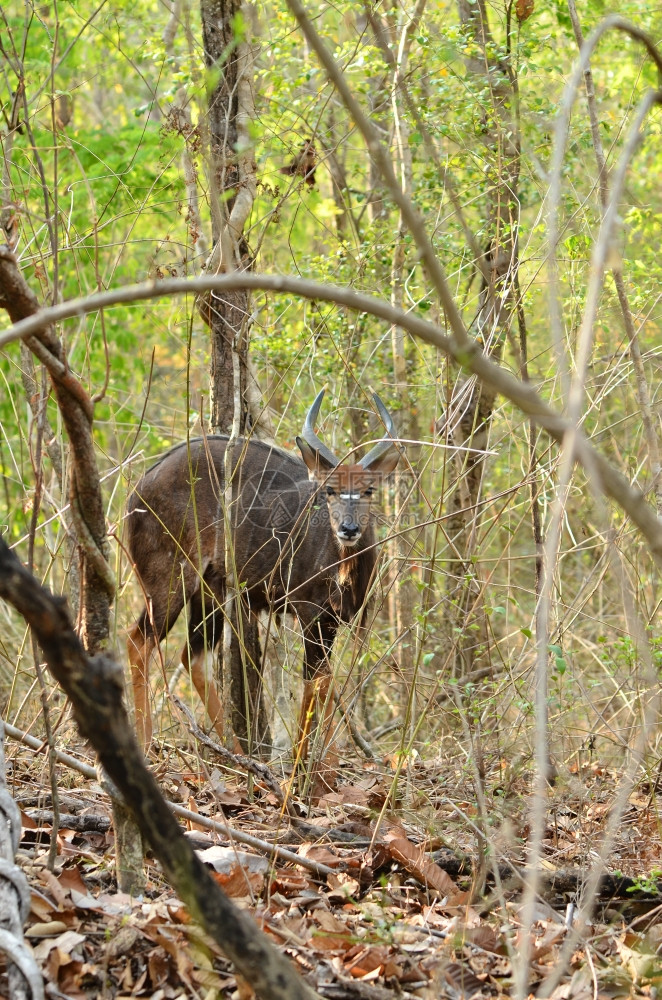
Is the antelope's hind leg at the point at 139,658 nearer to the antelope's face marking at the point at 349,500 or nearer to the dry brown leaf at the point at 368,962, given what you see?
the antelope's face marking at the point at 349,500

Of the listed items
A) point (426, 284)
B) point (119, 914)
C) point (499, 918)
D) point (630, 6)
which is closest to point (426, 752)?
point (499, 918)

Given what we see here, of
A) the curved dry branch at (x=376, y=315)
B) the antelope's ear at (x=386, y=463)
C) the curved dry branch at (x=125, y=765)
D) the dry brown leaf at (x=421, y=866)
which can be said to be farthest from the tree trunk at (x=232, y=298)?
the curved dry branch at (x=376, y=315)

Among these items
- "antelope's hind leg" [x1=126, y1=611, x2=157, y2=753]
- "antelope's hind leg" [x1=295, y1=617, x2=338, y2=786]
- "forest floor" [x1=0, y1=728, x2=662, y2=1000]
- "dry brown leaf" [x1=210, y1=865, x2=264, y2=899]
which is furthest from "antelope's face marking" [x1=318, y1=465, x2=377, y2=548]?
"dry brown leaf" [x1=210, y1=865, x2=264, y2=899]

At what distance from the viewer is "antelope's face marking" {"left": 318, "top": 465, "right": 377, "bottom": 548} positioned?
22.7 feet

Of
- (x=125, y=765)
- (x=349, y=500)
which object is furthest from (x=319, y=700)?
(x=125, y=765)

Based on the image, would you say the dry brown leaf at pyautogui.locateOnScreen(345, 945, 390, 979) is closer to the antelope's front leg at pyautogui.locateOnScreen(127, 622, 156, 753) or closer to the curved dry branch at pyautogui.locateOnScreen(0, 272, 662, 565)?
the curved dry branch at pyautogui.locateOnScreen(0, 272, 662, 565)

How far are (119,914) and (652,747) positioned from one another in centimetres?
291

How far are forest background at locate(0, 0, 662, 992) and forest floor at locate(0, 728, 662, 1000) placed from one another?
244mm

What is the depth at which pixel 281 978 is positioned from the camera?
2568 mm

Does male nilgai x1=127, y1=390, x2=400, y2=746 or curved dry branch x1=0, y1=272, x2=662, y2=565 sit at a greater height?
curved dry branch x1=0, y1=272, x2=662, y2=565

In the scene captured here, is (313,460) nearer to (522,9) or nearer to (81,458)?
(522,9)

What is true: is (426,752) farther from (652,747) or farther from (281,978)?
(281,978)

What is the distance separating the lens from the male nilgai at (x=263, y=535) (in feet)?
23.5

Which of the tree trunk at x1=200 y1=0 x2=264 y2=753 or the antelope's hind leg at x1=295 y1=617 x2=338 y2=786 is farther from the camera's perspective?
the tree trunk at x1=200 y1=0 x2=264 y2=753
